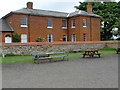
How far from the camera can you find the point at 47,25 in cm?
2695

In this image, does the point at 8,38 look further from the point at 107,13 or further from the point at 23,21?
the point at 107,13

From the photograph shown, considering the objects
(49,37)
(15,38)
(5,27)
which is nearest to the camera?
(15,38)

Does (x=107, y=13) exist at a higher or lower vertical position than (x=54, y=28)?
higher

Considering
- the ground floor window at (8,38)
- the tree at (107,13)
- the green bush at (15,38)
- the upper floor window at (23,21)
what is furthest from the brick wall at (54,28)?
the tree at (107,13)

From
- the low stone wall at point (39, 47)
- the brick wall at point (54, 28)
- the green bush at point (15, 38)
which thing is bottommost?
the low stone wall at point (39, 47)

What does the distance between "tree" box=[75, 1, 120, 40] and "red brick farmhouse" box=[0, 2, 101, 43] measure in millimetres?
6548

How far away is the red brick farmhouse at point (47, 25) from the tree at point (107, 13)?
6548 millimetres

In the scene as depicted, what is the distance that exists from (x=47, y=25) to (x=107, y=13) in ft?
58.4

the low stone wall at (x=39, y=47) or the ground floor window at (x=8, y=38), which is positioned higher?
the ground floor window at (x=8, y=38)

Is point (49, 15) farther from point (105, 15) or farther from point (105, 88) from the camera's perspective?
point (105, 88)

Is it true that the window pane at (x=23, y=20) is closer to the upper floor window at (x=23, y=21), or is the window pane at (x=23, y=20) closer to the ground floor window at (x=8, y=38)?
the upper floor window at (x=23, y=21)

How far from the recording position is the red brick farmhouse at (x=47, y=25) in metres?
23.9

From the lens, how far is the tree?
3500 centimetres

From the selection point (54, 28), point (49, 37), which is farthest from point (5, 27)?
point (54, 28)
